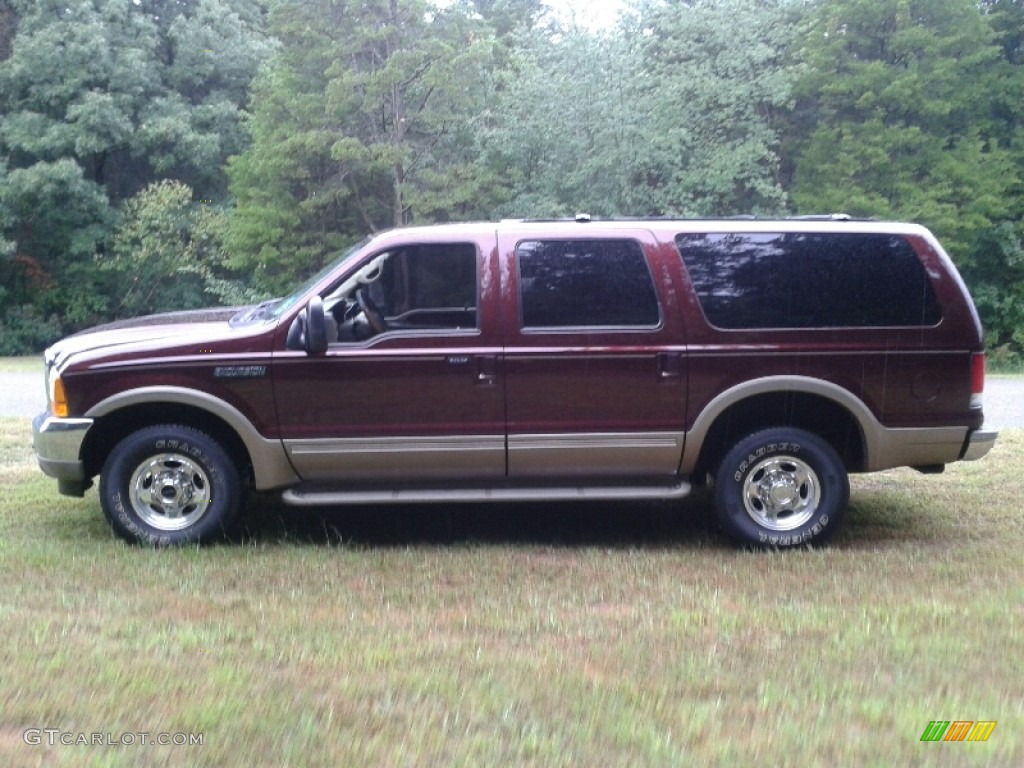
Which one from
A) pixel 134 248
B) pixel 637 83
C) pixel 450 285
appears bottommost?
pixel 134 248

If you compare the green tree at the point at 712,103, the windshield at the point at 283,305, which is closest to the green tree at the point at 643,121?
the green tree at the point at 712,103

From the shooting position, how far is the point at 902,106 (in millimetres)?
27281

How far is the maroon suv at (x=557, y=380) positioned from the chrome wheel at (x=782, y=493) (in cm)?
1

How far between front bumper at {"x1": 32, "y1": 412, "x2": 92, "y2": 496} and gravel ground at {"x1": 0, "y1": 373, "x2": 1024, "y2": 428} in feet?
21.9

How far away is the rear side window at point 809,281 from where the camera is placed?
6.59m

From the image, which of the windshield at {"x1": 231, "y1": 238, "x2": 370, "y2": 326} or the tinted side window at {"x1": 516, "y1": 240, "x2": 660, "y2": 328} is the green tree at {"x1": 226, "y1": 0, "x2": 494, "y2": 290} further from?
the tinted side window at {"x1": 516, "y1": 240, "x2": 660, "y2": 328}

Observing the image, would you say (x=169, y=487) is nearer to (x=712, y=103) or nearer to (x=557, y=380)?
(x=557, y=380)

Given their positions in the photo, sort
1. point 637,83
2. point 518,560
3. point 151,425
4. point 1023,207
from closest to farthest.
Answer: point 518,560 < point 151,425 < point 637,83 < point 1023,207

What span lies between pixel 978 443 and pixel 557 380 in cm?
253

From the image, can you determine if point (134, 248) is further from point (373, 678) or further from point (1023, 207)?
point (373, 678)

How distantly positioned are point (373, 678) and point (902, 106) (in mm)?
26334

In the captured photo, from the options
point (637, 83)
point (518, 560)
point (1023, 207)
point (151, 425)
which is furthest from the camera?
point (1023, 207)

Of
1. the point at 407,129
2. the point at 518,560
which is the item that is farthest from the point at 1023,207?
the point at 518,560

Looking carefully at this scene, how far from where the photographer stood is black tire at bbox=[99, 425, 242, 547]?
6.48m
